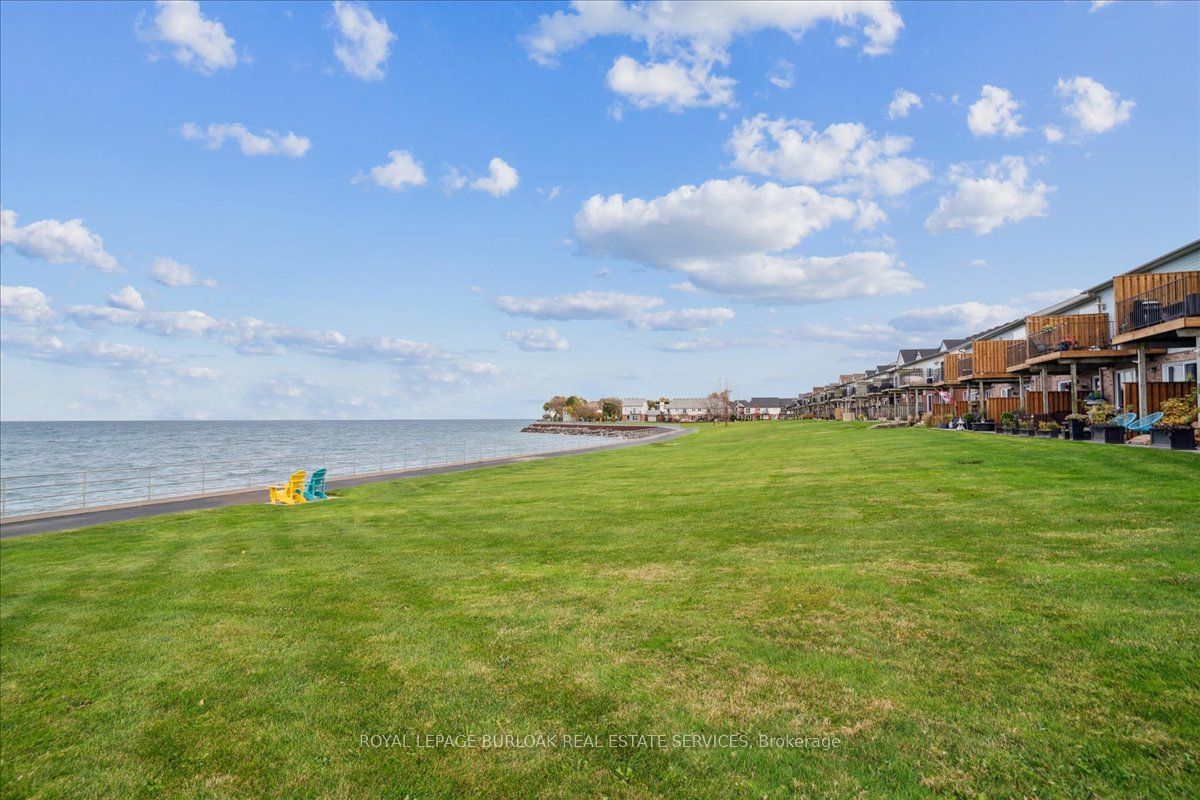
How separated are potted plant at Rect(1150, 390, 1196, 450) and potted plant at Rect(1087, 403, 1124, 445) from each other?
2.02 metres

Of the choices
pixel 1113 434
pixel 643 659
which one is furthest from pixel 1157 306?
pixel 643 659

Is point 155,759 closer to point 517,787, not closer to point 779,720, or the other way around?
point 517,787

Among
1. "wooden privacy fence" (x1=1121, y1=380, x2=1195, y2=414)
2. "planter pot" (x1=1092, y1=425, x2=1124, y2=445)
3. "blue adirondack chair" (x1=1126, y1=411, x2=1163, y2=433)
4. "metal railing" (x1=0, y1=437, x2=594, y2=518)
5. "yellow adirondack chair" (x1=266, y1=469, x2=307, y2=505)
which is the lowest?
"metal railing" (x1=0, y1=437, x2=594, y2=518)

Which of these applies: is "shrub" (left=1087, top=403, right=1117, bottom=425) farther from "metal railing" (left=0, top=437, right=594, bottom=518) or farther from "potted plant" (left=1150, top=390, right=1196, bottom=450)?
"metal railing" (left=0, top=437, right=594, bottom=518)

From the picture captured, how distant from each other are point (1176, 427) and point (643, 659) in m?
20.2

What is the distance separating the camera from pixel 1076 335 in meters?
27.1

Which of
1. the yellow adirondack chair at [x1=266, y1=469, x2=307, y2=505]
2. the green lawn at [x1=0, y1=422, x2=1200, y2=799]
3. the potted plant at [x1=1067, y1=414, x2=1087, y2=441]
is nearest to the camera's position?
the green lawn at [x1=0, y1=422, x2=1200, y2=799]

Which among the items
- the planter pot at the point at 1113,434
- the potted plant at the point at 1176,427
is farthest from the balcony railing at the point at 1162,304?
the planter pot at the point at 1113,434

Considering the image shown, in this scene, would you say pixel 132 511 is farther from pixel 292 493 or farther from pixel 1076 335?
pixel 1076 335

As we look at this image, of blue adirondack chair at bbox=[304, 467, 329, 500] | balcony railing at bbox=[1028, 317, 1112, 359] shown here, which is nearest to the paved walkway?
blue adirondack chair at bbox=[304, 467, 329, 500]

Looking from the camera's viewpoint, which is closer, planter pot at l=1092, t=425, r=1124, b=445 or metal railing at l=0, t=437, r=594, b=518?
planter pot at l=1092, t=425, r=1124, b=445

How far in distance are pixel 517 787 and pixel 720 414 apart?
164 metres

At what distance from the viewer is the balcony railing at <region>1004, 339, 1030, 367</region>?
29.8 metres

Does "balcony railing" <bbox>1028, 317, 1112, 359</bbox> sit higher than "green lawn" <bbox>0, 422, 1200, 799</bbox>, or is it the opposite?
"balcony railing" <bbox>1028, 317, 1112, 359</bbox>
